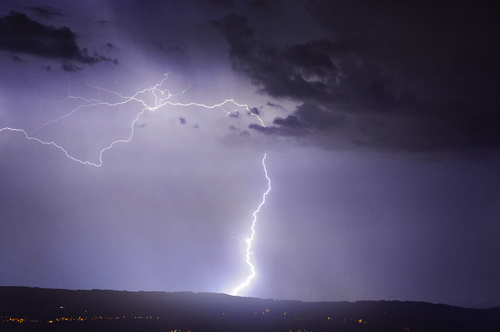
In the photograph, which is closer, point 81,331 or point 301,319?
point 81,331

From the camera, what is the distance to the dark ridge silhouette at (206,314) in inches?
2960

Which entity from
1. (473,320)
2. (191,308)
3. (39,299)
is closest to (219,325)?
(191,308)

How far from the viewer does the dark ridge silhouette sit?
2960 inches

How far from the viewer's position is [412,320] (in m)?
102

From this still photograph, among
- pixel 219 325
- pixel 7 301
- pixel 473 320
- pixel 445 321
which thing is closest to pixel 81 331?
pixel 7 301

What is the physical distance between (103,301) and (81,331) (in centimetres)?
1843

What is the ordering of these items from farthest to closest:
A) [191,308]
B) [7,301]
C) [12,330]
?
[191,308], [7,301], [12,330]

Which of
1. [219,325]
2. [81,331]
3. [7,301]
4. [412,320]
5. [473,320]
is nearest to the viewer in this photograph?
[81,331]

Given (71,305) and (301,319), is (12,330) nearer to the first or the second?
(71,305)

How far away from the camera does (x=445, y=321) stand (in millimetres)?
105062

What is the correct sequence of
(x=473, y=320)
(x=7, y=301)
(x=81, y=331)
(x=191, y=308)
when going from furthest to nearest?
(x=473, y=320)
(x=191, y=308)
(x=7, y=301)
(x=81, y=331)

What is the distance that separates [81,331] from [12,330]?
8.64 m

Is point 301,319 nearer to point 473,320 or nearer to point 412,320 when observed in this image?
point 412,320

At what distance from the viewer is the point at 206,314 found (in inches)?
3605
